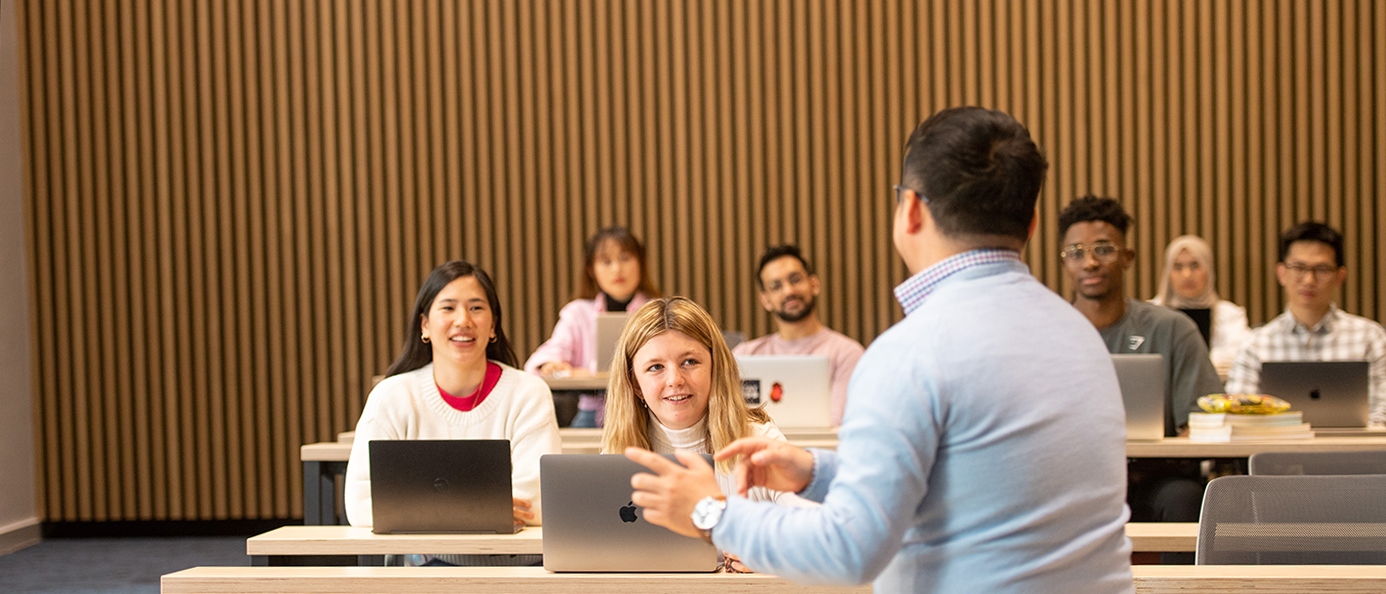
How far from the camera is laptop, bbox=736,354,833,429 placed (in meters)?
3.58

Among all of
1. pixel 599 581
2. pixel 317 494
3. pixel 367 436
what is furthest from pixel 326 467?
pixel 599 581

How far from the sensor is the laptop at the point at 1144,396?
319cm

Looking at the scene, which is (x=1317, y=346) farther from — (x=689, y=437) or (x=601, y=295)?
(x=689, y=437)

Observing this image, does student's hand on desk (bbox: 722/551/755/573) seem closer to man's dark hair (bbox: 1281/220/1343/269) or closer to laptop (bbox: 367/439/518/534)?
laptop (bbox: 367/439/518/534)

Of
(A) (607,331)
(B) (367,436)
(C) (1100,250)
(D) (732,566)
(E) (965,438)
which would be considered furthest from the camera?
(A) (607,331)

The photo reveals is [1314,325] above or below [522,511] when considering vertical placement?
above

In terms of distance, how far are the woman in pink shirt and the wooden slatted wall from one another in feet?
2.75

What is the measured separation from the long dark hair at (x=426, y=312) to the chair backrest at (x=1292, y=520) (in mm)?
1990

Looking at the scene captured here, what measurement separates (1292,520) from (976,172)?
4.31ft

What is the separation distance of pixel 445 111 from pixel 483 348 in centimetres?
315

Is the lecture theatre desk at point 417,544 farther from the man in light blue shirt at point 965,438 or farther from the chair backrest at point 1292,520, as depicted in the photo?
the man in light blue shirt at point 965,438

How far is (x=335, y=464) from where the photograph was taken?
353cm

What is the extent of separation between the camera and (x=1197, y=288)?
5.27 meters

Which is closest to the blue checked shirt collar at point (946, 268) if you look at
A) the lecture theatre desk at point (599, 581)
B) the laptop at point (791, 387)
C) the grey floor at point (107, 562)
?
the lecture theatre desk at point (599, 581)
